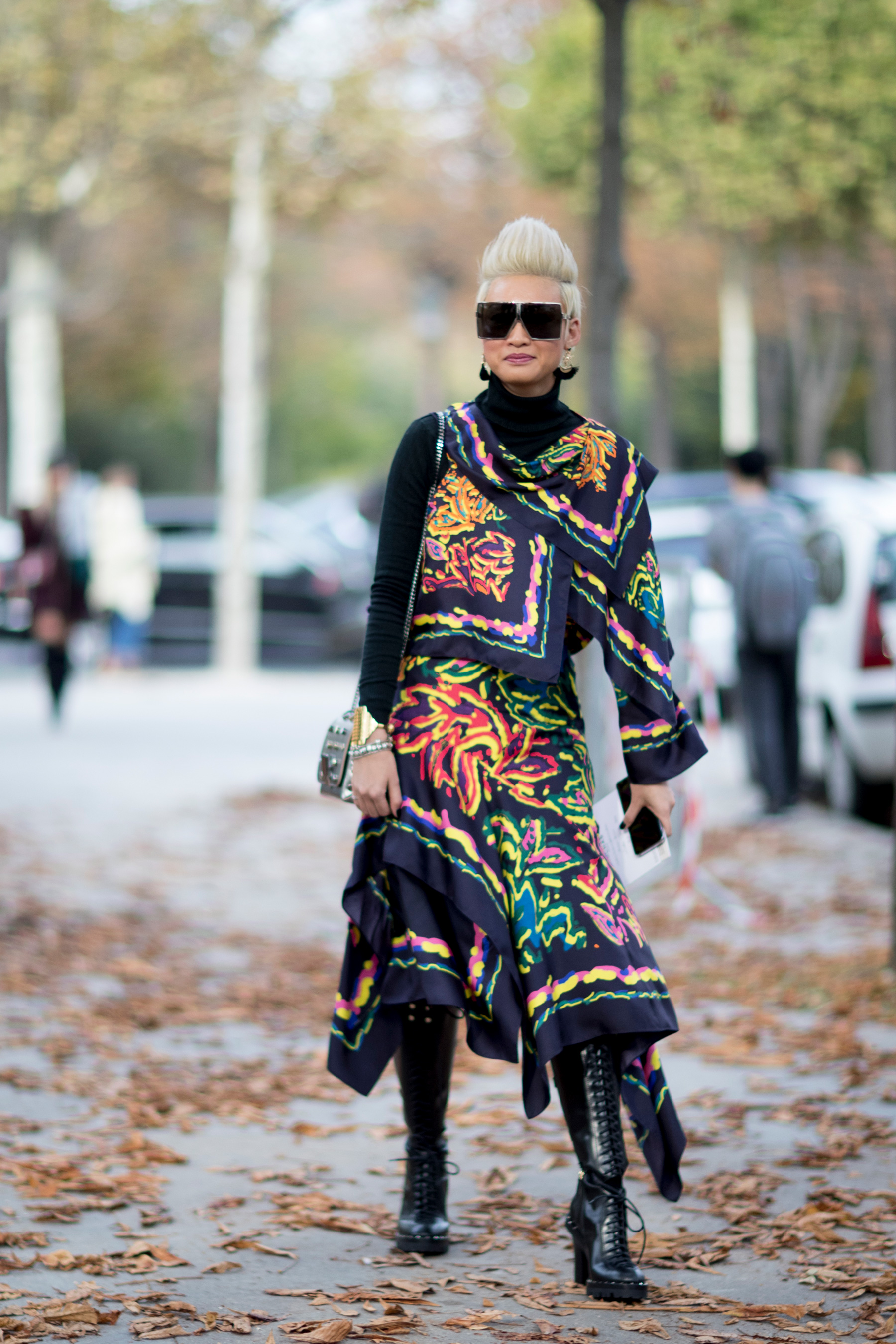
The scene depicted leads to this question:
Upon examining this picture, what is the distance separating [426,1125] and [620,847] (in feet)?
2.20

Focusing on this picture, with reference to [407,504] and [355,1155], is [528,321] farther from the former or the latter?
[355,1155]

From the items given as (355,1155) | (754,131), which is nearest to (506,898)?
(355,1155)

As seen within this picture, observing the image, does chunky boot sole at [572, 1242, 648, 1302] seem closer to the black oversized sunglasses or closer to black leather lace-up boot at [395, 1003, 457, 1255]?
black leather lace-up boot at [395, 1003, 457, 1255]

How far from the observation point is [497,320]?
355 cm

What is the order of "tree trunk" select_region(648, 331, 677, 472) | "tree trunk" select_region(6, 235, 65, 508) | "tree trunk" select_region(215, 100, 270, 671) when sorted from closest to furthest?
"tree trunk" select_region(215, 100, 270, 671), "tree trunk" select_region(6, 235, 65, 508), "tree trunk" select_region(648, 331, 677, 472)

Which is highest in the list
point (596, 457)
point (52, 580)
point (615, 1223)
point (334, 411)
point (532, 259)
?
point (334, 411)

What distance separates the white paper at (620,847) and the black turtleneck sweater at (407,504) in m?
0.52

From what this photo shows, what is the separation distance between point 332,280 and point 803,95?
60.7 feet

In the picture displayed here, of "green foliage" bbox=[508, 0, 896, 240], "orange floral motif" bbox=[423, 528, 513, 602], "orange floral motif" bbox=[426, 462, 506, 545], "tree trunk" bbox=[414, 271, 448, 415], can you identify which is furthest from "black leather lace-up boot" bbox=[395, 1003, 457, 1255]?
"tree trunk" bbox=[414, 271, 448, 415]

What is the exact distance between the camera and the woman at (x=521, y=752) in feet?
11.2

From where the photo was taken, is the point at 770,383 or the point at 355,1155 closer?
the point at 355,1155

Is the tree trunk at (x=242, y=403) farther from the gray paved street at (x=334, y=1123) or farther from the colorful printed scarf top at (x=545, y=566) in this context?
the colorful printed scarf top at (x=545, y=566)

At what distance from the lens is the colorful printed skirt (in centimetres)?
341

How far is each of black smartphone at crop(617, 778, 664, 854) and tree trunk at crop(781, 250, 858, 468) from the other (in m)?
25.9
